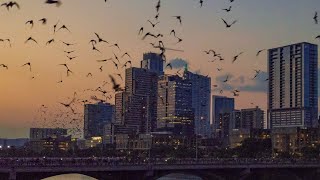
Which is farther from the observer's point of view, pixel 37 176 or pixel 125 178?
pixel 125 178

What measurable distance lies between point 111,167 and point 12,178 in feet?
57.1

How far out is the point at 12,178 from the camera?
238 ft

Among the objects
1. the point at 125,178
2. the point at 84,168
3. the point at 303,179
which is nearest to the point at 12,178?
the point at 84,168

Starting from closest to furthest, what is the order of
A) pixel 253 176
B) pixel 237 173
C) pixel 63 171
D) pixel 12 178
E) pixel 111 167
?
pixel 12 178 → pixel 63 171 → pixel 111 167 → pixel 237 173 → pixel 253 176

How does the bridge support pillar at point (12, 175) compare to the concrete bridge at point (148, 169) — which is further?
the concrete bridge at point (148, 169)

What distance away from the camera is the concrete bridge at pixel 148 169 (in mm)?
75744

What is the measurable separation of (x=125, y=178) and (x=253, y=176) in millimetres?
38165

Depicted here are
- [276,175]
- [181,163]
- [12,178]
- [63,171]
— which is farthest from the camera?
[276,175]

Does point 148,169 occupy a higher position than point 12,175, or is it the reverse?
point 12,175

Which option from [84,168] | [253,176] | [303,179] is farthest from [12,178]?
[303,179]

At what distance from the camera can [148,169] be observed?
89.2m

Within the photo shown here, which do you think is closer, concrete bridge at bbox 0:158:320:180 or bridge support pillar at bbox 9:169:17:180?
bridge support pillar at bbox 9:169:17:180

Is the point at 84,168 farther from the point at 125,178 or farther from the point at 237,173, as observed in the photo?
the point at 237,173

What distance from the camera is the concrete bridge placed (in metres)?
75.7
